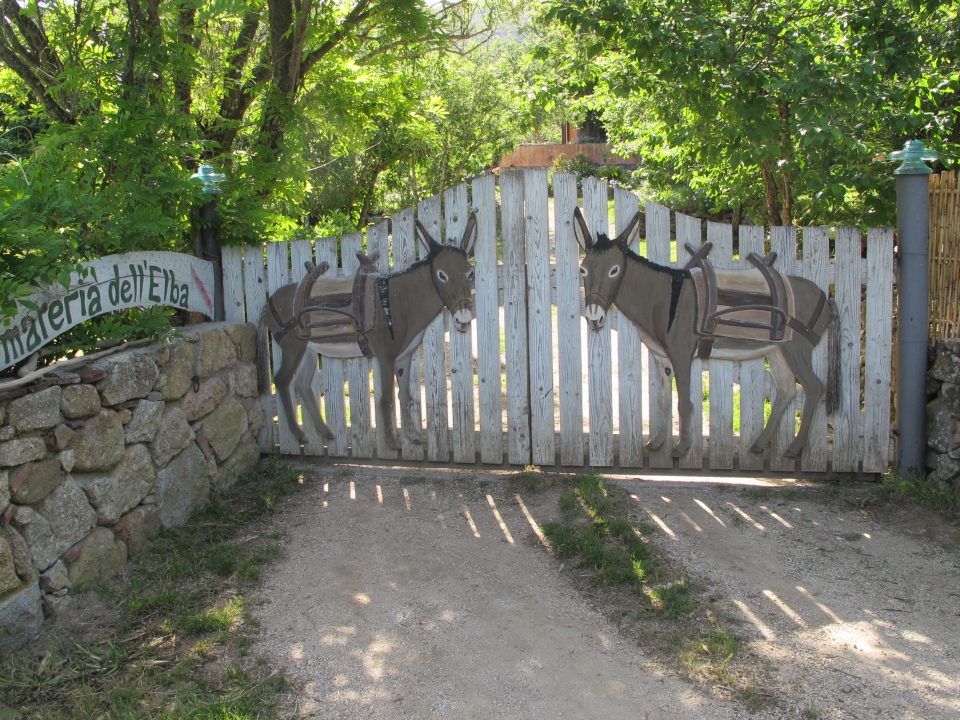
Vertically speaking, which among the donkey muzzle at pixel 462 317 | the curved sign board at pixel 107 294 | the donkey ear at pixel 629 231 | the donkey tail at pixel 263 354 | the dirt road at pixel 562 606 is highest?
the donkey ear at pixel 629 231

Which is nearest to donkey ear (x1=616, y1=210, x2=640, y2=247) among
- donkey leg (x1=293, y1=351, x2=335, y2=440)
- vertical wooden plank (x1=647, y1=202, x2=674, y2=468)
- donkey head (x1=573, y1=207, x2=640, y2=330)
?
donkey head (x1=573, y1=207, x2=640, y2=330)

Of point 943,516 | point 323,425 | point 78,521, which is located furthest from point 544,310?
point 78,521

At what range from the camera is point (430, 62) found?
48.9 feet

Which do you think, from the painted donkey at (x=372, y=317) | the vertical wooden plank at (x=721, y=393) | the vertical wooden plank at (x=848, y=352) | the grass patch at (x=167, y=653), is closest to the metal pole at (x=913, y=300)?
the vertical wooden plank at (x=848, y=352)

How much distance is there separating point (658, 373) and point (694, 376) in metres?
0.22

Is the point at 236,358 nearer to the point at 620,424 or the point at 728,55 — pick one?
the point at 620,424

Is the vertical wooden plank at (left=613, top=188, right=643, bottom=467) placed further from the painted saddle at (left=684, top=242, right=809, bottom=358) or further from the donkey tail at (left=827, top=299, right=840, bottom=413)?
the donkey tail at (left=827, top=299, right=840, bottom=413)

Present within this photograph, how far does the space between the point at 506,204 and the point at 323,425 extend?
6.21 ft

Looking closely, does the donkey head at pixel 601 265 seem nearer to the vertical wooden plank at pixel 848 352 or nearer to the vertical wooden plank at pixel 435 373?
the vertical wooden plank at pixel 435 373

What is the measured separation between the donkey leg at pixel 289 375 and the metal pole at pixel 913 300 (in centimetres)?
371

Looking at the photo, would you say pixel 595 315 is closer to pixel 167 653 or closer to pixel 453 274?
pixel 453 274

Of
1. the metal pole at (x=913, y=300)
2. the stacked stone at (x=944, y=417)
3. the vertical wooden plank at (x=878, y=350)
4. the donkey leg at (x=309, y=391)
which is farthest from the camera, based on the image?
the donkey leg at (x=309, y=391)

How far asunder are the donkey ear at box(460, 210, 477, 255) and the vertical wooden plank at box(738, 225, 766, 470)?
5.30ft

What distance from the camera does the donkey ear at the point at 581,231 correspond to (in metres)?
5.41
